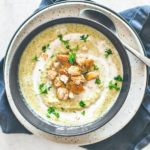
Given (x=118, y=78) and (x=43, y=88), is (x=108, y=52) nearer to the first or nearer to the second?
(x=118, y=78)

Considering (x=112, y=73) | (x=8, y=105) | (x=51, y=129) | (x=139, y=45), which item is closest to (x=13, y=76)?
(x=8, y=105)

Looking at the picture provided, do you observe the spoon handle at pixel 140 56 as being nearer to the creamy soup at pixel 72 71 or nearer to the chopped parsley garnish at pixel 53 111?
the creamy soup at pixel 72 71

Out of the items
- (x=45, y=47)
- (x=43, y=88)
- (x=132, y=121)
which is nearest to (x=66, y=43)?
(x=45, y=47)

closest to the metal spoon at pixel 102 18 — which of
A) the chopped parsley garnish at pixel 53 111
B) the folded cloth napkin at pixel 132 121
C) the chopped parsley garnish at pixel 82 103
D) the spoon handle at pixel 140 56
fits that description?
the spoon handle at pixel 140 56

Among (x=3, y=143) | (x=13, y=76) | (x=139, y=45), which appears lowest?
(x=3, y=143)

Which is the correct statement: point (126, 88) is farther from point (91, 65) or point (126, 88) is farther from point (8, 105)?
point (8, 105)

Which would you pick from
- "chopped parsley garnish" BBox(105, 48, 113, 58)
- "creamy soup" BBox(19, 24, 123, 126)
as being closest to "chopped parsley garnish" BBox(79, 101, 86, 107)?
"creamy soup" BBox(19, 24, 123, 126)

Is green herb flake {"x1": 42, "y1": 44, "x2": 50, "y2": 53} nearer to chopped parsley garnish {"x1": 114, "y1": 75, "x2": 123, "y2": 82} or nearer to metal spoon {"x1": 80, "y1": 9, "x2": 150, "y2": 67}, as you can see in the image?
metal spoon {"x1": 80, "y1": 9, "x2": 150, "y2": 67}
